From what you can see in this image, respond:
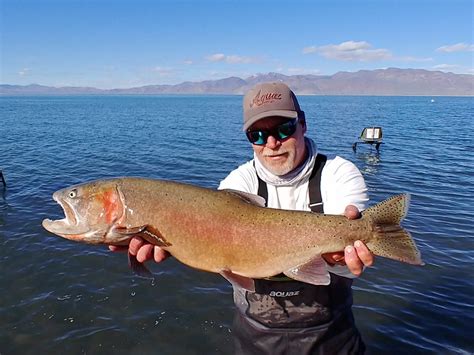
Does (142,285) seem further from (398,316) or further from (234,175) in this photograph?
(234,175)

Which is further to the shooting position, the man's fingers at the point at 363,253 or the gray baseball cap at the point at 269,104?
the gray baseball cap at the point at 269,104

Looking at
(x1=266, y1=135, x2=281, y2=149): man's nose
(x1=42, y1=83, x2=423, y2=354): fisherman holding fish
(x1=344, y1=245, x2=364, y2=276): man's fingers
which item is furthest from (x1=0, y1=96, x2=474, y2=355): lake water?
(x1=266, y1=135, x2=281, y2=149): man's nose

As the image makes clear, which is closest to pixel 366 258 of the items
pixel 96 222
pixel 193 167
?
pixel 96 222

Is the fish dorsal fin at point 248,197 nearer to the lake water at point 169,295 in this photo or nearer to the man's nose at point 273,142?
the man's nose at point 273,142

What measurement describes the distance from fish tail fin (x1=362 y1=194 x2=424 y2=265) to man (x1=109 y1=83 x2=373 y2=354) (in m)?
0.34

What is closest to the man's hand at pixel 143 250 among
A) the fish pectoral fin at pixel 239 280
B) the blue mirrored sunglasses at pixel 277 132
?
the fish pectoral fin at pixel 239 280

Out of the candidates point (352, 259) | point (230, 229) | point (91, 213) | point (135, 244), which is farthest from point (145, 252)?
point (352, 259)

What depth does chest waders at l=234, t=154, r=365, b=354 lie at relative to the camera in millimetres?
4172

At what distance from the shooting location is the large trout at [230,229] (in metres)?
→ 3.71

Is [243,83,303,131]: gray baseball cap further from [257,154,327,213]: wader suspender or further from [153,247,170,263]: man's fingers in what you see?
[153,247,170,263]: man's fingers

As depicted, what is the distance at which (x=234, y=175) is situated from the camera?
14.8 ft

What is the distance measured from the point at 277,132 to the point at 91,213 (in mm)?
→ 2171

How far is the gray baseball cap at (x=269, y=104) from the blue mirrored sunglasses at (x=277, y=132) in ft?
0.32

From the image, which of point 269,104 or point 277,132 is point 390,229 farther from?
point 269,104
